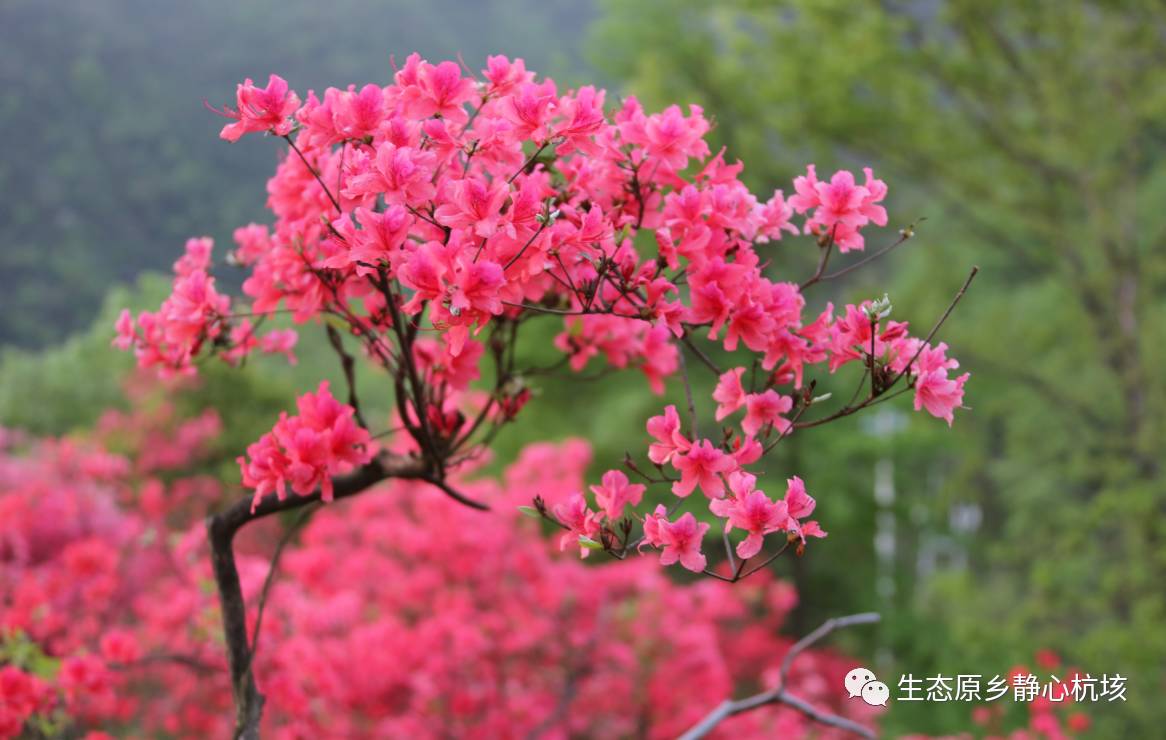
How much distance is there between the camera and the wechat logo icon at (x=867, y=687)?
1689 mm

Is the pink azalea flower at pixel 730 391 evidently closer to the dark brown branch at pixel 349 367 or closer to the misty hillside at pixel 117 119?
the dark brown branch at pixel 349 367

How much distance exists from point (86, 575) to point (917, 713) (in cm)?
523

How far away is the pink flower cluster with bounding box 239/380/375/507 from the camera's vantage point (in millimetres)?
1124

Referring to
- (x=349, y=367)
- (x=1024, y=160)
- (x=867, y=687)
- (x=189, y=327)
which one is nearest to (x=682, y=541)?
(x=349, y=367)

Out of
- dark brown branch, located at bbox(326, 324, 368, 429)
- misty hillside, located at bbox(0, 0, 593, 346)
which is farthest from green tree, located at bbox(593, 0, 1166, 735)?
dark brown branch, located at bbox(326, 324, 368, 429)

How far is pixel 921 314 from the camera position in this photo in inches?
288

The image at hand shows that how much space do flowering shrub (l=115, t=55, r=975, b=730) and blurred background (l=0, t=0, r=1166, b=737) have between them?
1.81 meters

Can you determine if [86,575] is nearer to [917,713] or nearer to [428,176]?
[428,176]

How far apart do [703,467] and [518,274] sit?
0.97 feet

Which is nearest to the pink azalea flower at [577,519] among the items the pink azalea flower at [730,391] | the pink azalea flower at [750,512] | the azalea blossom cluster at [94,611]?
the pink azalea flower at [750,512]

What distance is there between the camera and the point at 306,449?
113cm

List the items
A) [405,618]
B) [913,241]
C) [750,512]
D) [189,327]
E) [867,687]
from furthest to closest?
[913,241] < [405,618] < [867,687] < [189,327] < [750,512]

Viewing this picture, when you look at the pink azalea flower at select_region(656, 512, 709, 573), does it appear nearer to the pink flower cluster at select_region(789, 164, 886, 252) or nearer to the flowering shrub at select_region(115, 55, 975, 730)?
the flowering shrub at select_region(115, 55, 975, 730)

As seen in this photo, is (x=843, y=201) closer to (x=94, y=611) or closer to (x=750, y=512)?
(x=750, y=512)
